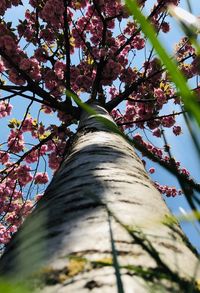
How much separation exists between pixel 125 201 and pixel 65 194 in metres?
0.25

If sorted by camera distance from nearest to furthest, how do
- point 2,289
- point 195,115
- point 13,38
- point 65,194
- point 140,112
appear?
1. point 2,289
2. point 195,115
3. point 65,194
4. point 13,38
5. point 140,112

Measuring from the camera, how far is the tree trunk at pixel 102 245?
1.88 feet

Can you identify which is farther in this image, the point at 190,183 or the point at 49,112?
the point at 49,112

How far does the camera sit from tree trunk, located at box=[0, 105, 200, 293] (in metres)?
0.57

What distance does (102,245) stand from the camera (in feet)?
2.29

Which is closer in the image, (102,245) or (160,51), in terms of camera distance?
(160,51)

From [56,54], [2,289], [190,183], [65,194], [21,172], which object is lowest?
[2,289]

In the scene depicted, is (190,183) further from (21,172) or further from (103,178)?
(21,172)

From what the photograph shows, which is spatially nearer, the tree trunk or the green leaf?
the green leaf

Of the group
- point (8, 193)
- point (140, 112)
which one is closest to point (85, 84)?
point (140, 112)

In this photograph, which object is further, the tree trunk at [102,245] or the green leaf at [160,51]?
the tree trunk at [102,245]

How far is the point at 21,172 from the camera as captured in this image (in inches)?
330

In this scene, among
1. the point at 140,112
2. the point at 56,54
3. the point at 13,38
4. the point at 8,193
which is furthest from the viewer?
the point at 8,193

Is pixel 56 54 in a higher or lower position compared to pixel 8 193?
higher
